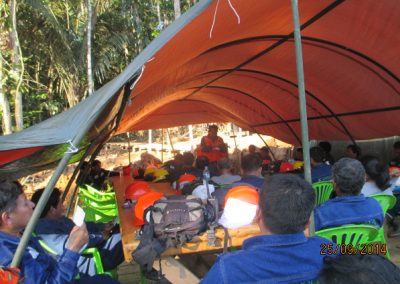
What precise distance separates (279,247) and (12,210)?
5.80 feet

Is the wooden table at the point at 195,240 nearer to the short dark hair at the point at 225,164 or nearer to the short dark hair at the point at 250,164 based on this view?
the short dark hair at the point at 250,164

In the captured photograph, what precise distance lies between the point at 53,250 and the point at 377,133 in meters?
6.34

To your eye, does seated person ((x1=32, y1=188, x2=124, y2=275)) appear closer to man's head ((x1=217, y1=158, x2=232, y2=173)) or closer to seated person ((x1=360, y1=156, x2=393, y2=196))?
man's head ((x1=217, y1=158, x2=232, y2=173))

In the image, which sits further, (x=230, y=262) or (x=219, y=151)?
(x=219, y=151)

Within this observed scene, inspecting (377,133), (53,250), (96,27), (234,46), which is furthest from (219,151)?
(96,27)

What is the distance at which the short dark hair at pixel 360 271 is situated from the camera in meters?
1.22

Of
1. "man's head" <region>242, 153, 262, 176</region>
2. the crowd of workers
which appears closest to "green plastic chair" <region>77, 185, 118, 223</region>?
the crowd of workers

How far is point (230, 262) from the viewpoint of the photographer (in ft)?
5.04

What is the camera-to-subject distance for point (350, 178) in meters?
2.81

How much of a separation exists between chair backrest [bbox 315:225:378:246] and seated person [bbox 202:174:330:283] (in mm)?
926

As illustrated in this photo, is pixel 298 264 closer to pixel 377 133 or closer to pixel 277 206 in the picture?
pixel 277 206

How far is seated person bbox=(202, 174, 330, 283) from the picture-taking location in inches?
59.7

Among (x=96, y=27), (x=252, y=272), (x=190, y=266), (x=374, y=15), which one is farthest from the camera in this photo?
(x=96, y=27)

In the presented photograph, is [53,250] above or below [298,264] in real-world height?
below
